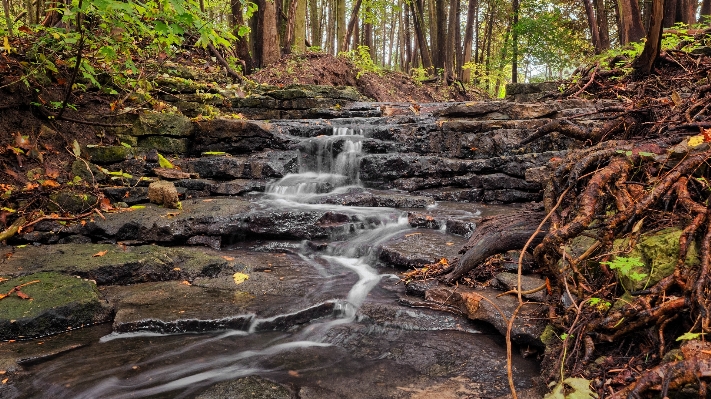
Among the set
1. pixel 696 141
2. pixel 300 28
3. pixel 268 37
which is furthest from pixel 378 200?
pixel 300 28

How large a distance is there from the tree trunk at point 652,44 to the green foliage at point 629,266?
4967 mm

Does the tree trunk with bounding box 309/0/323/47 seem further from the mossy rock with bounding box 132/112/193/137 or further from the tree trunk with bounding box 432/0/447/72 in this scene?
the mossy rock with bounding box 132/112/193/137

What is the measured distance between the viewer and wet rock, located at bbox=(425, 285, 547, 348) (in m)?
3.33

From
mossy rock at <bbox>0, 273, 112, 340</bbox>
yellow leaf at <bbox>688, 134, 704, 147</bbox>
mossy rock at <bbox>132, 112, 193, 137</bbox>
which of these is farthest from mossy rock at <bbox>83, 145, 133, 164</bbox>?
yellow leaf at <bbox>688, 134, 704, 147</bbox>

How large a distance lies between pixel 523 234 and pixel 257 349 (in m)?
2.71

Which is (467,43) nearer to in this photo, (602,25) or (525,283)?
(602,25)

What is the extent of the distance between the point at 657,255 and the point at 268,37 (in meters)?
15.3

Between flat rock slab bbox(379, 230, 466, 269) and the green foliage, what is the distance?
2413 millimetres

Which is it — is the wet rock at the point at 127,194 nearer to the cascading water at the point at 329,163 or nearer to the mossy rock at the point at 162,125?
the mossy rock at the point at 162,125

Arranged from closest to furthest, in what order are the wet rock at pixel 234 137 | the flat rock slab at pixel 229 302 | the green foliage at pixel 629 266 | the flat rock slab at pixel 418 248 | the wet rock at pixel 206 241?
the green foliage at pixel 629 266 < the flat rock slab at pixel 229 302 < the flat rock slab at pixel 418 248 < the wet rock at pixel 206 241 < the wet rock at pixel 234 137

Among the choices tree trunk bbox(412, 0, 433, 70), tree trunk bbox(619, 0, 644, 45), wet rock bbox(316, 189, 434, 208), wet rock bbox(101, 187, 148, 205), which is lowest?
wet rock bbox(316, 189, 434, 208)

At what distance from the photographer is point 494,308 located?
3738mm

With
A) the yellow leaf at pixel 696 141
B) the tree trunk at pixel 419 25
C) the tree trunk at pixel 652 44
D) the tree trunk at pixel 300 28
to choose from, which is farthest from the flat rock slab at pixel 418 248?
the tree trunk at pixel 419 25

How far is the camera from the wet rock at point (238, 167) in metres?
8.68
